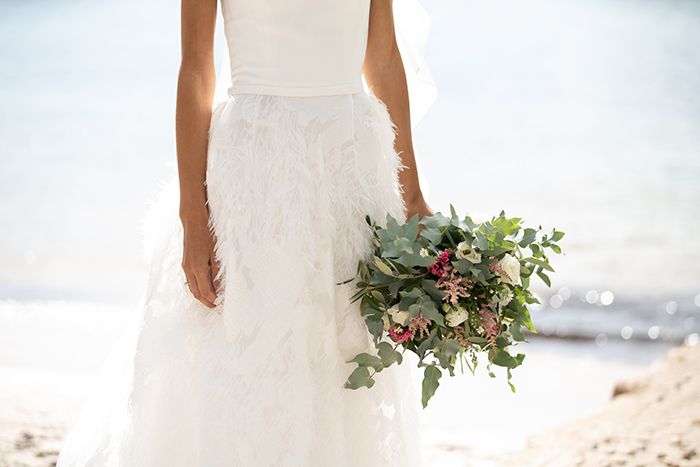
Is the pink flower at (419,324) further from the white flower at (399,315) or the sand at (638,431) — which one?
the sand at (638,431)

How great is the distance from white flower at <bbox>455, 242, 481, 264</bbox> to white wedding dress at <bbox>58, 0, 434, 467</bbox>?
0.70 ft

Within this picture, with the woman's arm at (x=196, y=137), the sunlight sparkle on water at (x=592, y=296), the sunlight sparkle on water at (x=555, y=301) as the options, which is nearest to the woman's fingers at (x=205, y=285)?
the woman's arm at (x=196, y=137)

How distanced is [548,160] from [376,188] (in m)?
9.21

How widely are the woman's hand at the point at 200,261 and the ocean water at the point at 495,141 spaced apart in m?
5.58

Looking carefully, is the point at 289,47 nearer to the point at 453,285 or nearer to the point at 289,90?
the point at 289,90

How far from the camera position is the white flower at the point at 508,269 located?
1.94m

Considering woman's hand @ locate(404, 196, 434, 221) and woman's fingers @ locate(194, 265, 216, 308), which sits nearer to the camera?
woman's fingers @ locate(194, 265, 216, 308)

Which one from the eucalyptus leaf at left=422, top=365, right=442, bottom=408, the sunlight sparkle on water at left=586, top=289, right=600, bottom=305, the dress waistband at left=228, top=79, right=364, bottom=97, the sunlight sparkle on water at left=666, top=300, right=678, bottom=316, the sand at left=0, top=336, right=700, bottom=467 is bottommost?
the sand at left=0, top=336, right=700, bottom=467

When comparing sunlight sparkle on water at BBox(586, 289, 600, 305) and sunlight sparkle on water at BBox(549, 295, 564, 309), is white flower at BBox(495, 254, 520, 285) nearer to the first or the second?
sunlight sparkle on water at BBox(549, 295, 564, 309)

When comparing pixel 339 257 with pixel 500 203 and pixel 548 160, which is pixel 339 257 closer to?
pixel 500 203

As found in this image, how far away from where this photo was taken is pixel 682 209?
32.3 feet

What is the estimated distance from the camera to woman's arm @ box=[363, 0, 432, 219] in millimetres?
2248

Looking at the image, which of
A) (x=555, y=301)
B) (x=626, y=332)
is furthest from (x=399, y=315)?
(x=555, y=301)

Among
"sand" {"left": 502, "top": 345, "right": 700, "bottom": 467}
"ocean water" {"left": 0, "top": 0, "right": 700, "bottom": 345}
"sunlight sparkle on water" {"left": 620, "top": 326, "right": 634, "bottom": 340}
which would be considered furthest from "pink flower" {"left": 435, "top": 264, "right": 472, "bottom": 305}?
"sunlight sparkle on water" {"left": 620, "top": 326, "right": 634, "bottom": 340}
